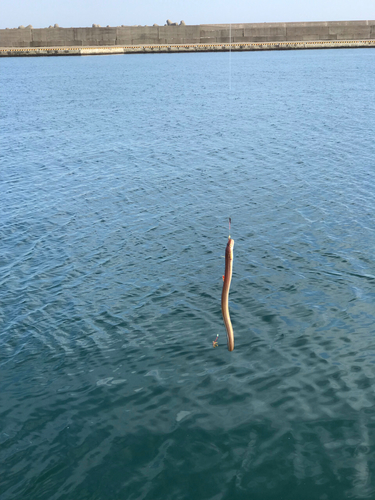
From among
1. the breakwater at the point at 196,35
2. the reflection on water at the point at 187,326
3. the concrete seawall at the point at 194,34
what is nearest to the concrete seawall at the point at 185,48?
the breakwater at the point at 196,35

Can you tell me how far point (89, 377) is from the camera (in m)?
13.5

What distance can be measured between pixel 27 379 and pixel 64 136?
1380 inches

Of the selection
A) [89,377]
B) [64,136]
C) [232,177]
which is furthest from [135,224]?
[64,136]

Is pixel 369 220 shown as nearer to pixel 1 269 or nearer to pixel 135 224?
pixel 135 224

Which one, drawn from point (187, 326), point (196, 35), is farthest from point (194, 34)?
point (187, 326)

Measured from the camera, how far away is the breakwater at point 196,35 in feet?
561

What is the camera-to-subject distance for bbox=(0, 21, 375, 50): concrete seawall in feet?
562

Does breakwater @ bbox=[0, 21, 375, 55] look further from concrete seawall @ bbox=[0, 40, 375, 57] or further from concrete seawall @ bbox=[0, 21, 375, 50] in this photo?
concrete seawall @ bbox=[0, 40, 375, 57]

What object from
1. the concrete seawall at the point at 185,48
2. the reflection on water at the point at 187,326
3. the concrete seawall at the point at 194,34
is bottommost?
the reflection on water at the point at 187,326

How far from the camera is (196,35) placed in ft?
570

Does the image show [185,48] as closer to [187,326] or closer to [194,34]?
[194,34]

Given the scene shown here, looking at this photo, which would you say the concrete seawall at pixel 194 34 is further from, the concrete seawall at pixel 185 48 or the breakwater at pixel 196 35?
the concrete seawall at pixel 185 48

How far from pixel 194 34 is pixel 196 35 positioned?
3.78ft

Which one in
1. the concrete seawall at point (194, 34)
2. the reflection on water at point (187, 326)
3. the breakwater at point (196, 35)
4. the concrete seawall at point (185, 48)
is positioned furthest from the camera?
the concrete seawall at point (194, 34)
